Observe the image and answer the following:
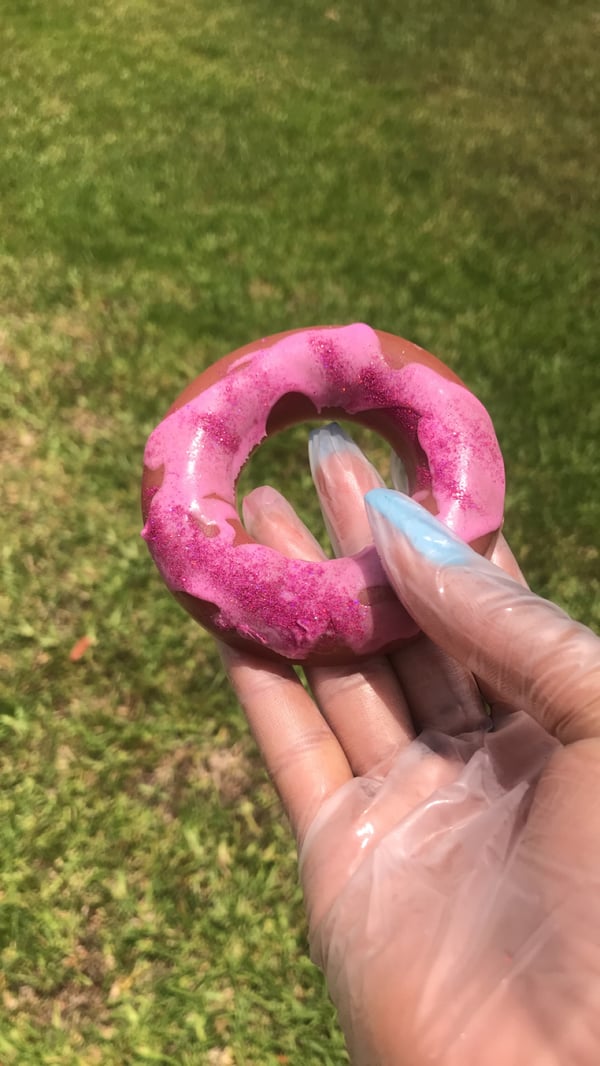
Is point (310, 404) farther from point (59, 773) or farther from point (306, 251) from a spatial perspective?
point (306, 251)

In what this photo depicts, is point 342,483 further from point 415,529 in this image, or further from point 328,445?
point 415,529

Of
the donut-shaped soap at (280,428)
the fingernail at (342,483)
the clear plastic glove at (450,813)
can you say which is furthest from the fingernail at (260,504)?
the clear plastic glove at (450,813)

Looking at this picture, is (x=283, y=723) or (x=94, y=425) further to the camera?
(x=94, y=425)

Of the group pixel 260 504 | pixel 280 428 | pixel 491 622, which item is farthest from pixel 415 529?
pixel 260 504

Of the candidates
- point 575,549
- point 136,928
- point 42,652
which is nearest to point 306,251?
point 575,549

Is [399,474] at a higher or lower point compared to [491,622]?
lower

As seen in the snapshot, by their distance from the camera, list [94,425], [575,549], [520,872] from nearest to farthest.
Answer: [520,872]
[575,549]
[94,425]

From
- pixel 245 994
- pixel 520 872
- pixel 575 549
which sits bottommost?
pixel 245 994

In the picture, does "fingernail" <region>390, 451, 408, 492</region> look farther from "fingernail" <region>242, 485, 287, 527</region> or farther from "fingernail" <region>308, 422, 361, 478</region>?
"fingernail" <region>242, 485, 287, 527</region>
